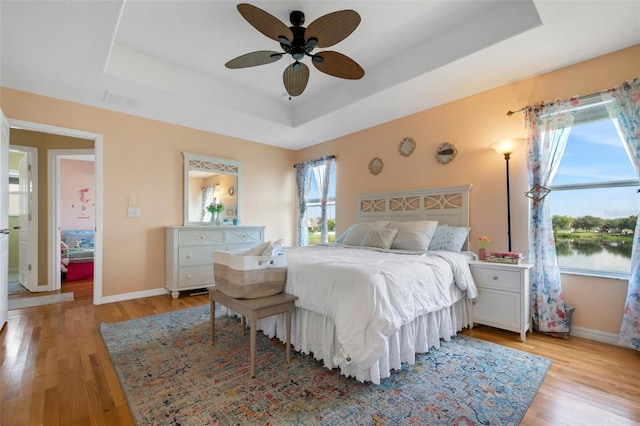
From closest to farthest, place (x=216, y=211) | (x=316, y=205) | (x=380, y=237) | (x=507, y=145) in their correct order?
(x=507, y=145), (x=380, y=237), (x=216, y=211), (x=316, y=205)

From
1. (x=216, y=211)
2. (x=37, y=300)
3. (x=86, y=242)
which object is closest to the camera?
(x=37, y=300)

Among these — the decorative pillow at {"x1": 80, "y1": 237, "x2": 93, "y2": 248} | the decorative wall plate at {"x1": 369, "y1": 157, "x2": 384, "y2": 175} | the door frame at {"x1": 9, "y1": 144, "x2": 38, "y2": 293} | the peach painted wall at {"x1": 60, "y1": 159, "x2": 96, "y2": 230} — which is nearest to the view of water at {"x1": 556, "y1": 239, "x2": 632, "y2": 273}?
the decorative wall plate at {"x1": 369, "y1": 157, "x2": 384, "y2": 175}

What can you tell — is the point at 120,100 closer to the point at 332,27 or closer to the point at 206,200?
the point at 206,200

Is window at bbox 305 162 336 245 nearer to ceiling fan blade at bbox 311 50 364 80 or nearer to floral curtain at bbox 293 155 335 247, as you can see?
floral curtain at bbox 293 155 335 247

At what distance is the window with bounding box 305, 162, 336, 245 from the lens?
533cm

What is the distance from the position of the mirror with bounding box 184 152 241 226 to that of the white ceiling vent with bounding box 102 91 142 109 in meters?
0.97

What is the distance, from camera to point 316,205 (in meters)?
5.70

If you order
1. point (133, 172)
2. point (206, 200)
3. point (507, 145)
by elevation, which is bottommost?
point (206, 200)

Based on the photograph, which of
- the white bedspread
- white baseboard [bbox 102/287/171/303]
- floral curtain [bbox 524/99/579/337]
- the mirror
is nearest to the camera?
the white bedspread

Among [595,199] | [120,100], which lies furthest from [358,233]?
[120,100]

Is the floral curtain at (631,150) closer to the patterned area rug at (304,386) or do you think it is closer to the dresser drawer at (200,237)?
the patterned area rug at (304,386)

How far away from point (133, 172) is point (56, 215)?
5.43 ft

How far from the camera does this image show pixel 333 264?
219cm

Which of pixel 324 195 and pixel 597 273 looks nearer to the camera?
pixel 597 273
